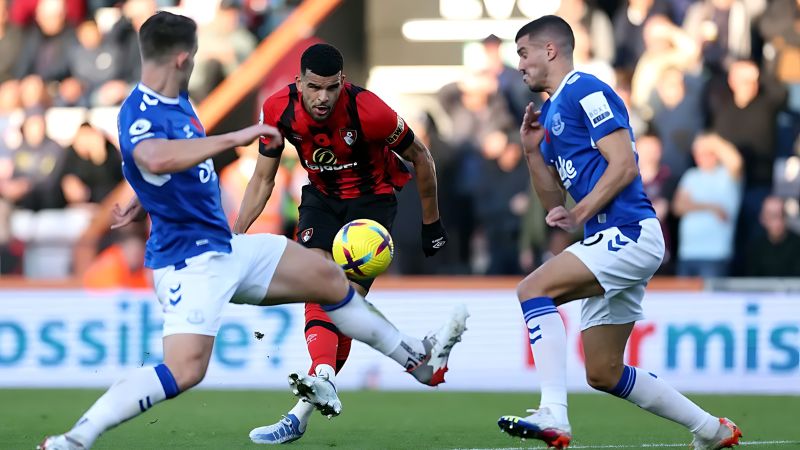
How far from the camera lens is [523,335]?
13180mm

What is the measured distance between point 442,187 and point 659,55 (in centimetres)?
275

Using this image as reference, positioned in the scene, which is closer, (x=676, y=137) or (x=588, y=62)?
(x=676, y=137)

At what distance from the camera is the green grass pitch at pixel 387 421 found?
8.54m

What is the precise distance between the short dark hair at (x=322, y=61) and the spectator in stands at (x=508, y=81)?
7386 millimetres

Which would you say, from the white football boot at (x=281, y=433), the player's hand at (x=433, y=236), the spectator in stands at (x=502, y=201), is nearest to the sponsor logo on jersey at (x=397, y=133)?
the player's hand at (x=433, y=236)

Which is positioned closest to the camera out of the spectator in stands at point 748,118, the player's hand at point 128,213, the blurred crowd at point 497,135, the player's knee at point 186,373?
the player's knee at point 186,373

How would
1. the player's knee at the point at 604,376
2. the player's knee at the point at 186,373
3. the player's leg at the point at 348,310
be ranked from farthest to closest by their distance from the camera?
the player's knee at the point at 604,376
the player's leg at the point at 348,310
the player's knee at the point at 186,373

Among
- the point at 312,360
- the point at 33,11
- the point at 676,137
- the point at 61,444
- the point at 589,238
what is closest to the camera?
the point at 61,444

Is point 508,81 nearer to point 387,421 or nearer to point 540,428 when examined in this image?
point 387,421

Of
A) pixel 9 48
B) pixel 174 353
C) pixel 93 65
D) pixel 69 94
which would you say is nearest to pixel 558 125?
pixel 174 353

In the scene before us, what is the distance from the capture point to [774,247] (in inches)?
554

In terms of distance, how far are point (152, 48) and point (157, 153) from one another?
558 mm

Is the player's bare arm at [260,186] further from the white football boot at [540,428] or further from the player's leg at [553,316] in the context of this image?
the white football boot at [540,428]

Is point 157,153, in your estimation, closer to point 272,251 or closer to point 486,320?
point 272,251
